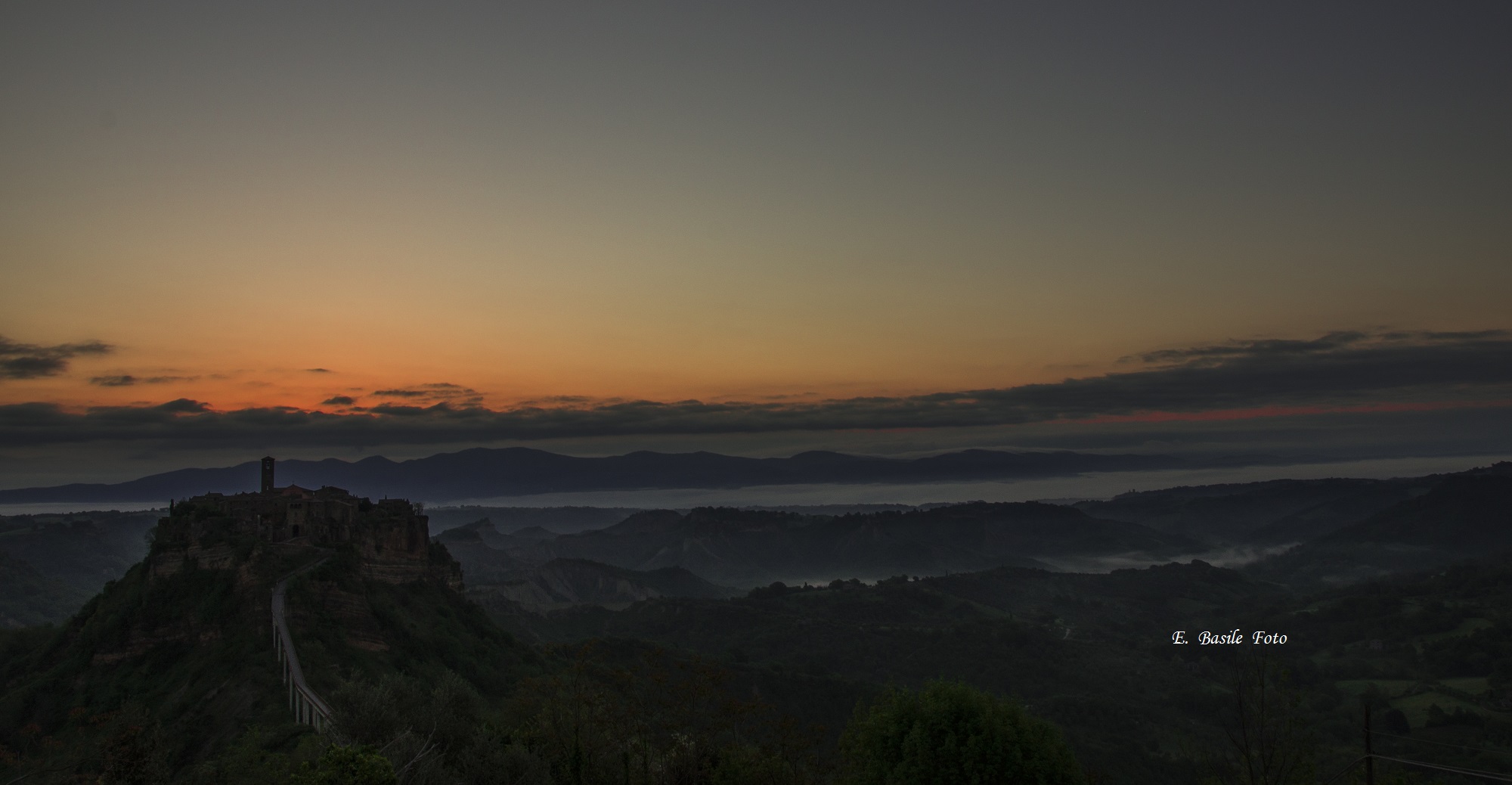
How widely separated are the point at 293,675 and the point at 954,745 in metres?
50.1

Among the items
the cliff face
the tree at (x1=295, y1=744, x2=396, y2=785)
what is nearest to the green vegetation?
the tree at (x1=295, y1=744, x2=396, y2=785)

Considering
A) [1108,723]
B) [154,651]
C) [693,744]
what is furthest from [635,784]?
[1108,723]

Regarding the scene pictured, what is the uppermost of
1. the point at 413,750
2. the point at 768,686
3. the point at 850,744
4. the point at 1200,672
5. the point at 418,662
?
the point at 413,750

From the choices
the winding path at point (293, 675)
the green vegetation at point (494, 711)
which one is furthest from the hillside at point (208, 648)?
the winding path at point (293, 675)

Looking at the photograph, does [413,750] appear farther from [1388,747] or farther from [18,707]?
[1388,747]

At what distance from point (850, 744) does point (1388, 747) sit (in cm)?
13549

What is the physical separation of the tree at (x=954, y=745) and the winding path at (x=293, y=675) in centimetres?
3021

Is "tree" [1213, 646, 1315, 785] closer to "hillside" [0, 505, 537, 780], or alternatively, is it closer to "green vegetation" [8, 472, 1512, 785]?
"green vegetation" [8, 472, 1512, 785]

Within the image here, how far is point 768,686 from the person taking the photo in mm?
147625

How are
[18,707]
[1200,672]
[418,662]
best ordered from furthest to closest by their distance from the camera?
1. [1200,672]
2. [418,662]
3. [18,707]

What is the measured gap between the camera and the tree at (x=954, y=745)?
4378 cm

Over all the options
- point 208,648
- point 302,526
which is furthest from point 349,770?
point 302,526

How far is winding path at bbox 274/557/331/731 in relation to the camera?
5678 centimetres

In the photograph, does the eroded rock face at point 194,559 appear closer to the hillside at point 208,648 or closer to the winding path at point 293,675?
the hillside at point 208,648
